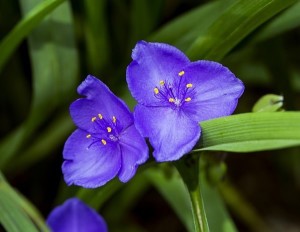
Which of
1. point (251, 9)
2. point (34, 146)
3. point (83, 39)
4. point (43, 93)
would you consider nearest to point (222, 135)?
point (251, 9)

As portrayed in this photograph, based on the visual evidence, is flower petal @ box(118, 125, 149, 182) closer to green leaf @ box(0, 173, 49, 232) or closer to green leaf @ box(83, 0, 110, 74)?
green leaf @ box(0, 173, 49, 232)

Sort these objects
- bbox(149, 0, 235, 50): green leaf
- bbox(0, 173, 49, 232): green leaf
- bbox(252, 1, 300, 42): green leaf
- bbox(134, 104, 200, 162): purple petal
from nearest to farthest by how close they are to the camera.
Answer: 1. bbox(134, 104, 200, 162): purple petal
2. bbox(0, 173, 49, 232): green leaf
3. bbox(252, 1, 300, 42): green leaf
4. bbox(149, 0, 235, 50): green leaf

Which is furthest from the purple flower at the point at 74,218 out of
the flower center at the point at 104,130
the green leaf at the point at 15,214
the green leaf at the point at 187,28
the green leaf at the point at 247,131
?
the green leaf at the point at 187,28

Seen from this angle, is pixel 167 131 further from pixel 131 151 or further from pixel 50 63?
pixel 50 63

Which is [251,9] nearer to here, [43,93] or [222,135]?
[222,135]

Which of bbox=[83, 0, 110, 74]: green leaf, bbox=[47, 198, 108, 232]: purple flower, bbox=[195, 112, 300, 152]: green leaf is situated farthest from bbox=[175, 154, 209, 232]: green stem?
bbox=[83, 0, 110, 74]: green leaf


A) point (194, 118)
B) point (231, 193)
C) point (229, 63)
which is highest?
point (194, 118)
